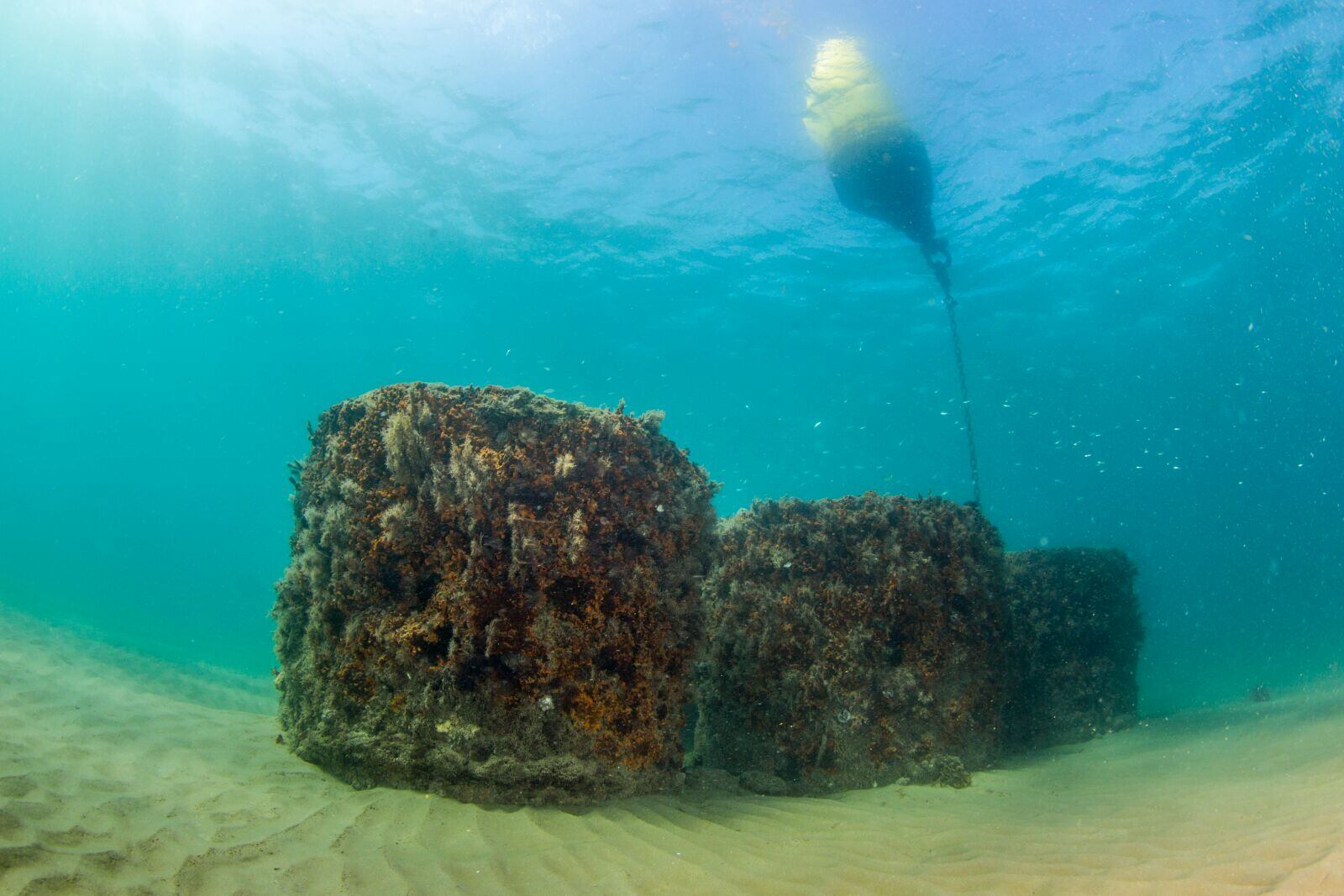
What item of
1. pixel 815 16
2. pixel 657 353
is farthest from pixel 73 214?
pixel 815 16

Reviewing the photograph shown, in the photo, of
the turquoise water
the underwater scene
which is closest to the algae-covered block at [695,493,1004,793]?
the underwater scene

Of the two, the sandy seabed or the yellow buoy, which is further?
the yellow buoy

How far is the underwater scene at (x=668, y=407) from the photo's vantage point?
428cm

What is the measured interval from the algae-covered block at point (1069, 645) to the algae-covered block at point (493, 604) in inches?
199

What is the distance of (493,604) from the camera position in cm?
457

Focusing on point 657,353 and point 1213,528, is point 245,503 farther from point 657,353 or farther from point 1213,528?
point 1213,528

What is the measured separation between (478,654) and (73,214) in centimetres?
5342

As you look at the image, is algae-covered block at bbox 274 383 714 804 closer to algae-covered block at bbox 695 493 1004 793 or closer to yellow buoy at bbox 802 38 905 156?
algae-covered block at bbox 695 493 1004 793

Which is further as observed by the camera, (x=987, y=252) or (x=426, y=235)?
(x=426, y=235)

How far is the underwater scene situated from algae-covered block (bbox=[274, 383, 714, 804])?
0.13 feet

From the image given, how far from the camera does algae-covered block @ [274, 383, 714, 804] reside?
14.5ft

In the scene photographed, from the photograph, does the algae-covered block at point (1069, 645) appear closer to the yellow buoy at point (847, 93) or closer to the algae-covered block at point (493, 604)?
the algae-covered block at point (493, 604)

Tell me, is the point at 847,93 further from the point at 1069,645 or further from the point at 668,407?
the point at 668,407

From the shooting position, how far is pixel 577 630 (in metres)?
4.60
